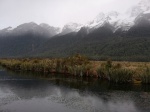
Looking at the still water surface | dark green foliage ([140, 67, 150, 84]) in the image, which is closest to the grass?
dark green foliage ([140, 67, 150, 84])

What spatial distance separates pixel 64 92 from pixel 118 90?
18525 mm

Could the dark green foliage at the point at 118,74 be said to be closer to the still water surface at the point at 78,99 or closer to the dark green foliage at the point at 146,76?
the dark green foliage at the point at 146,76

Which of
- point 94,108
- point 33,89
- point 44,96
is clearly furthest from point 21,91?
point 94,108

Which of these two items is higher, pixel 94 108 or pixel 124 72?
pixel 124 72

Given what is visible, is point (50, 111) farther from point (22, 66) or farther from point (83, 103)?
point (22, 66)

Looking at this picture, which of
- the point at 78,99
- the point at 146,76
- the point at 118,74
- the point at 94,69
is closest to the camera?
the point at 78,99

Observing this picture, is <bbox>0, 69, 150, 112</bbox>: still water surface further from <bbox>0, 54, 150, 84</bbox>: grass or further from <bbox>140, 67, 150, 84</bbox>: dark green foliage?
<bbox>0, 54, 150, 84</bbox>: grass

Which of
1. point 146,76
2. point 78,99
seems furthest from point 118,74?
point 78,99

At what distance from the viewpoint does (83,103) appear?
2825 inches

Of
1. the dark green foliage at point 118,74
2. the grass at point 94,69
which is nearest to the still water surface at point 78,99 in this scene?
the dark green foliage at point 118,74

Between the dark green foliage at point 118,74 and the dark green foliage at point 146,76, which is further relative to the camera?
the dark green foliage at point 118,74

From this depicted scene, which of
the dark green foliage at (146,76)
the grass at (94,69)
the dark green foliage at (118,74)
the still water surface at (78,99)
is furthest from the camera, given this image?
the grass at (94,69)

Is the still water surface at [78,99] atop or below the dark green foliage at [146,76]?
below

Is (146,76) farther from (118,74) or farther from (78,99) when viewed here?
(78,99)
